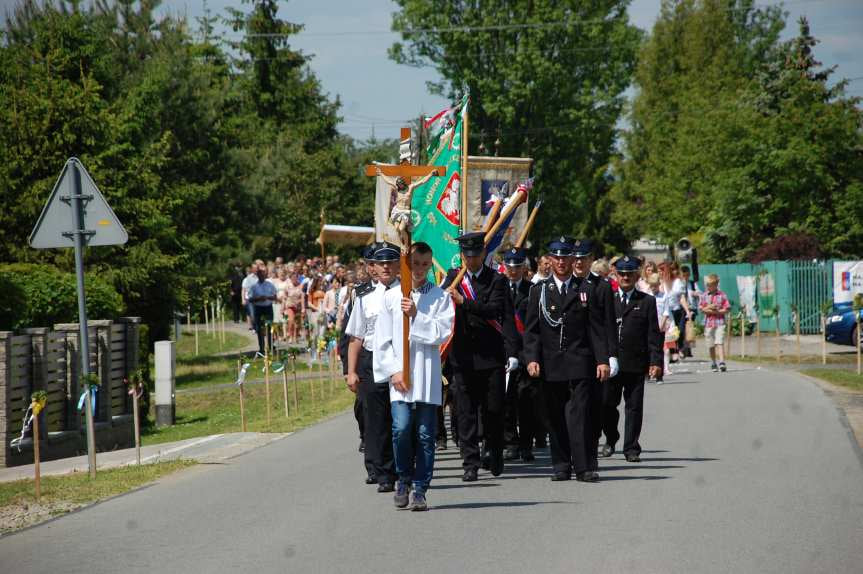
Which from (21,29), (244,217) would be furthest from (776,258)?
(21,29)

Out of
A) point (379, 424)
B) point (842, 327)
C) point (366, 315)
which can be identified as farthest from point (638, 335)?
point (842, 327)

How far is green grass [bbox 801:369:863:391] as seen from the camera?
20.3 m

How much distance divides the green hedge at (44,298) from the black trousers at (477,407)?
21.9 ft

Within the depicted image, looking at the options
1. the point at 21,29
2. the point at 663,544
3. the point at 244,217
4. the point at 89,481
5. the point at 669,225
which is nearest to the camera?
the point at 663,544

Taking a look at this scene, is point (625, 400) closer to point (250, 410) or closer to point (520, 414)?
point (520, 414)

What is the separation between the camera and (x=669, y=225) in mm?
60500

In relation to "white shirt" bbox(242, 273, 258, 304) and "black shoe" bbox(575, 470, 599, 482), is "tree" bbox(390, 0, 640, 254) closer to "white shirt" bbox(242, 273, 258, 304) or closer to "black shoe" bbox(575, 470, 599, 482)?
"white shirt" bbox(242, 273, 258, 304)

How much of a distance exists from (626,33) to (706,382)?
38237 millimetres

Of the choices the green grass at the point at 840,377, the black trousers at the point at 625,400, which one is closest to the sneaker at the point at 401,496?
the black trousers at the point at 625,400

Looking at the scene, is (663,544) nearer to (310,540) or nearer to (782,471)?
(310,540)

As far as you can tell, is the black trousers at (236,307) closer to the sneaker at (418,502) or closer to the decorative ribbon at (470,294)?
the decorative ribbon at (470,294)

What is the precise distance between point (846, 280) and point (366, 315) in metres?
28.4

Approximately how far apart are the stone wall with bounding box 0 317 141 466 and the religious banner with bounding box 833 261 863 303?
23313 millimetres

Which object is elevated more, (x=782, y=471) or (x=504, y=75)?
(x=504, y=75)
